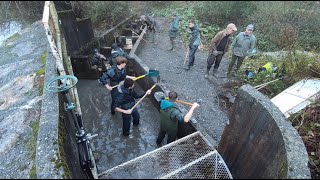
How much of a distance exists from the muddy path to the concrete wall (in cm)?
168

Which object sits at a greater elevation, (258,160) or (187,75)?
(258,160)

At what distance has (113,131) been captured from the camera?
6.78m

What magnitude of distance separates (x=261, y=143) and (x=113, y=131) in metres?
4.00

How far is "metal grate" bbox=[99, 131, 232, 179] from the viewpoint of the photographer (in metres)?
3.64

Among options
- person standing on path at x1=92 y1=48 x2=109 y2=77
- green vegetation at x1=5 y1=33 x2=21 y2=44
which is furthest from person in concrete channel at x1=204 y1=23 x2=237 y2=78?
green vegetation at x1=5 y1=33 x2=21 y2=44

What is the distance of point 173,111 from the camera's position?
16.0 feet

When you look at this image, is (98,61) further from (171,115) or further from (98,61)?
(171,115)

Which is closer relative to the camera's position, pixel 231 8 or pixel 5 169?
pixel 5 169

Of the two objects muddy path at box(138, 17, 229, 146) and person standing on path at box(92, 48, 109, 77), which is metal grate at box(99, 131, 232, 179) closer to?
muddy path at box(138, 17, 229, 146)

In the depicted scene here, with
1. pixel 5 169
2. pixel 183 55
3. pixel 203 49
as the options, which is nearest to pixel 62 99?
pixel 5 169

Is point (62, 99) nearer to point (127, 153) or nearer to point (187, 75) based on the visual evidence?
point (127, 153)

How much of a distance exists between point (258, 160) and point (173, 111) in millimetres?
1731

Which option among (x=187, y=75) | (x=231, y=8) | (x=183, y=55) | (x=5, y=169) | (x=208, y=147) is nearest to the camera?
(x=5, y=169)

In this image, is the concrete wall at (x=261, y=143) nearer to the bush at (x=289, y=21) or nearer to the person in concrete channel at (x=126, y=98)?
the person in concrete channel at (x=126, y=98)
